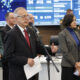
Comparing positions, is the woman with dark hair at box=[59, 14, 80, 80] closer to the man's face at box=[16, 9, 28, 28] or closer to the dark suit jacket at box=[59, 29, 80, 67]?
the dark suit jacket at box=[59, 29, 80, 67]

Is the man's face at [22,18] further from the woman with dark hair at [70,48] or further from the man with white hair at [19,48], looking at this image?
the woman with dark hair at [70,48]

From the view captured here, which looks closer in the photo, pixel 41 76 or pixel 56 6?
pixel 41 76

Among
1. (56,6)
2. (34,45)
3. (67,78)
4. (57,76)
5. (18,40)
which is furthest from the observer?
(56,6)

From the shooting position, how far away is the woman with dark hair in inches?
108

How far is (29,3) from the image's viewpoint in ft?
19.2

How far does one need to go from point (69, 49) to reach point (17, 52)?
807 millimetres

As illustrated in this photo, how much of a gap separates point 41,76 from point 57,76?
11.4 inches

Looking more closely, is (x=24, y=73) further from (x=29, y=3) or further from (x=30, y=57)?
(x=29, y=3)

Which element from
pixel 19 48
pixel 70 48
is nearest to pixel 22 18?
pixel 19 48

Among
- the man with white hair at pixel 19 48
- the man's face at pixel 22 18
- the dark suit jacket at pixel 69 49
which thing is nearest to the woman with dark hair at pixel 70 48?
the dark suit jacket at pixel 69 49

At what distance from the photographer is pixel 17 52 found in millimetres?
2236

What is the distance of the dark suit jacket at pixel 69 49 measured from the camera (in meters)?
2.73

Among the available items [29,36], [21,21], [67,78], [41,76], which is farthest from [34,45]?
[41,76]

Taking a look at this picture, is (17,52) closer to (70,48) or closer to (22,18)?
(22,18)
